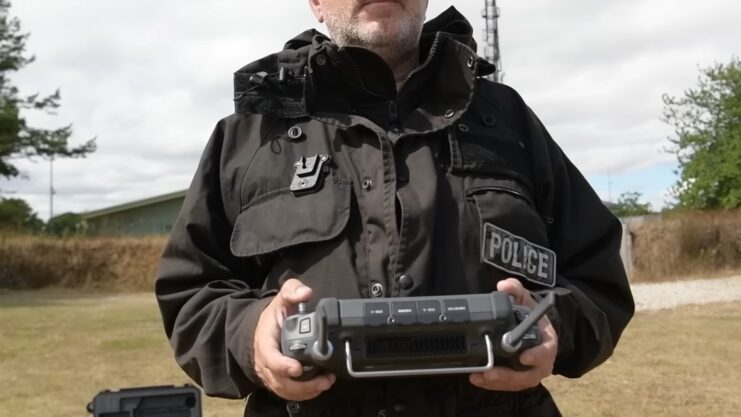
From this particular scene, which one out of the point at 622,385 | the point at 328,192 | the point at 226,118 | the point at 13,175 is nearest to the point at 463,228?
the point at 328,192

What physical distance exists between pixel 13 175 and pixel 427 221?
36.8 metres

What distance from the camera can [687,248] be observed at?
2519 cm

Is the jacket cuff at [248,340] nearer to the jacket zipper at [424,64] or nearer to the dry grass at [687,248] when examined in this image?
the jacket zipper at [424,64]

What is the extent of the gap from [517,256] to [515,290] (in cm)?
24

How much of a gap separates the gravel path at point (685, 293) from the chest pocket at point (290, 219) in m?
15.3

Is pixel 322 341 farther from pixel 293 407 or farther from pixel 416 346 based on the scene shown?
pixel 293 407

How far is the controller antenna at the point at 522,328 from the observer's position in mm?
1601

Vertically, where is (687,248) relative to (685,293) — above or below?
above

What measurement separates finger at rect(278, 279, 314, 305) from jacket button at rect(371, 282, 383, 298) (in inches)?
10.1

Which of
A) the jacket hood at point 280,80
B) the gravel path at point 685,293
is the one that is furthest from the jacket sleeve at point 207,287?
the gravel path at point 685,293

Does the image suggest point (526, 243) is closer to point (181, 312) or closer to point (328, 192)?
point (328, 192)

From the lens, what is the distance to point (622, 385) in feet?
27.6

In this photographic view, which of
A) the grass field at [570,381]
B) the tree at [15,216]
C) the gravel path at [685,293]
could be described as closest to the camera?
the grass field at [570,381]

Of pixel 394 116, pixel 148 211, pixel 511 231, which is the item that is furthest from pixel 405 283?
pixel 148 211
